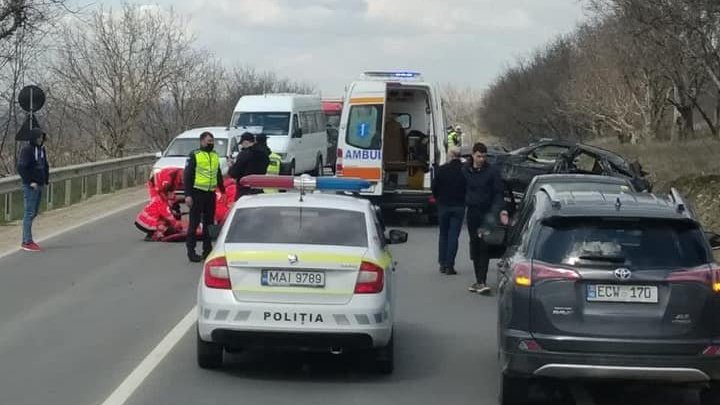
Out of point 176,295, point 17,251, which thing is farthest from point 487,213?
point 17,251

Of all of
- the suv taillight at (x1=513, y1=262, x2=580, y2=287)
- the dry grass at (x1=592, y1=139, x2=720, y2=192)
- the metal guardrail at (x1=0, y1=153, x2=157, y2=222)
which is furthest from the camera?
the dry grass at (x1=592, y1=139, x2=720, y2=192)

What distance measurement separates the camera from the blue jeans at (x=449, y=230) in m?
15.7

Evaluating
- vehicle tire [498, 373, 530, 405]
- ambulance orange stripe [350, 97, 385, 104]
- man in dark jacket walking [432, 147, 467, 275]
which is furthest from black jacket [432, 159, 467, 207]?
vehicle tire [498, 373, 530, 405]

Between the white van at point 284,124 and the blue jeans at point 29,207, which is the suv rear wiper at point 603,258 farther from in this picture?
the white van at point 284,124

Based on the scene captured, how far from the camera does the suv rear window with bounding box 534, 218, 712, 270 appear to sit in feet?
25.9

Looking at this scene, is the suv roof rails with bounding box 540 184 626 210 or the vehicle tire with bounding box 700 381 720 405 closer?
the vehicle tire with bounding box 700 381 720 405

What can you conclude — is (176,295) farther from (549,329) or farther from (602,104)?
(602,104)

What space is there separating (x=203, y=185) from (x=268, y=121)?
55.2 ft

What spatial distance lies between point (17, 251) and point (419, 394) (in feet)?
34.5

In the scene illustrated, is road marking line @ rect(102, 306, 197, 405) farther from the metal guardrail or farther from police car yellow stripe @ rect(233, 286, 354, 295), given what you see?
the metal guardrail

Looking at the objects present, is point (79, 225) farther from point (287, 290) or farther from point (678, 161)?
point (678, 161)

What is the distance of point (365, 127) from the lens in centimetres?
2289

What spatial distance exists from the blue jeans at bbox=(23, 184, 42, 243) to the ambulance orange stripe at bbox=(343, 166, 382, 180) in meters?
6.57

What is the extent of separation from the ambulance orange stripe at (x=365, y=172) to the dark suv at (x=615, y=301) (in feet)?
47.7
